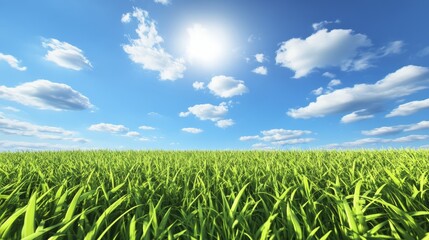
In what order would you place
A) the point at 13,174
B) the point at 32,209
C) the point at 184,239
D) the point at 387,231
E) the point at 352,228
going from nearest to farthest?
the point at 32,209
the point at 352,228
the point at 184,239
the point at 387,231
the point at 13,174

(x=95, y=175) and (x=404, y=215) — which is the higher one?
(x=95, y=175)

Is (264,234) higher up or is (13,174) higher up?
(13,174)

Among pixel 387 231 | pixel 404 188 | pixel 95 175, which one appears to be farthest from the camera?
pixel 95 175

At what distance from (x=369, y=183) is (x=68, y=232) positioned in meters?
2.87

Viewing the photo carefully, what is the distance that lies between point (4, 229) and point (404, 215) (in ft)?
8.34

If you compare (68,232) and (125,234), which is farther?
(125,234)

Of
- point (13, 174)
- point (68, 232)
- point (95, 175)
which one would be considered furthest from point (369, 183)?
point (13, 174)

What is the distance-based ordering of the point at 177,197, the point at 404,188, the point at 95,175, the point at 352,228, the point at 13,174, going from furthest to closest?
1. the point at 13,174
2. the point at 95,175
3. the point at 404,188
4. the point at 177,197
5. the point at 352,228

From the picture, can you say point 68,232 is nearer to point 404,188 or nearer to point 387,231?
point 387,231

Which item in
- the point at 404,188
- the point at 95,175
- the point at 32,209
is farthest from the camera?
the point at 95,175

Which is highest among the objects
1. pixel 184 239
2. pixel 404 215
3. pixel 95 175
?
pixel 95 175

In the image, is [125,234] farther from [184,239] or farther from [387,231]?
[387,231]

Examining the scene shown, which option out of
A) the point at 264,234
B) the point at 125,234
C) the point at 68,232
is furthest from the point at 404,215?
the point at 68,232

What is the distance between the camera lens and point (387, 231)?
2.26 m
